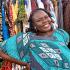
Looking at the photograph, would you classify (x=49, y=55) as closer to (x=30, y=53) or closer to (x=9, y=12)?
(x=30, y=53)

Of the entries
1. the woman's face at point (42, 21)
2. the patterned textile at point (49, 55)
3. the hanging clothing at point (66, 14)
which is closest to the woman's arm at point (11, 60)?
the patterned textile at point (49, 55)

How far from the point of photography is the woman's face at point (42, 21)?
11.2ft

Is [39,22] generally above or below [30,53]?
above

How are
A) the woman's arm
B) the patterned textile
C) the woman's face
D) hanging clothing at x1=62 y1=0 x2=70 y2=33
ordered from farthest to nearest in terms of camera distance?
1. hanging clothing at x1=62 y1=0 x2=70 y2=33
2. the woman's face
3. the patterned textile
4. the woman's arm

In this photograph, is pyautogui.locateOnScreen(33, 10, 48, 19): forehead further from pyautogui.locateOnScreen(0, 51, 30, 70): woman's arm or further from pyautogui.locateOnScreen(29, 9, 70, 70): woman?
pyautogui.locateOnScreen(0, 51, 30, 70): woman's arm

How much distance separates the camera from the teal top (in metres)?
3.29

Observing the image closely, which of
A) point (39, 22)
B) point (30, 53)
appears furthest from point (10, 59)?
point (39, 22)

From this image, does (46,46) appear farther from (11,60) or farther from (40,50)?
(11,60)

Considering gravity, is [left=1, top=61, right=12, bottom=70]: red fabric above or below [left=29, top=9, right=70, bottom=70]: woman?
below

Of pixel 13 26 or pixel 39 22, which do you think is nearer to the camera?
pixel 39 22

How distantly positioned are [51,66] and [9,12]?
1129 millimetres

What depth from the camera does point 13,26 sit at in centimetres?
425

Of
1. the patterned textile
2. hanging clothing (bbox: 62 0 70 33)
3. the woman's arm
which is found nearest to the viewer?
the woman's arm

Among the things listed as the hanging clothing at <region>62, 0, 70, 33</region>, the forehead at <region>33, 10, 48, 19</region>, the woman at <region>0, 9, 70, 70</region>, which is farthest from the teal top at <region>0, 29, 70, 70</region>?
the hanging clothing at <region>62, 0, 70, 33</region>
